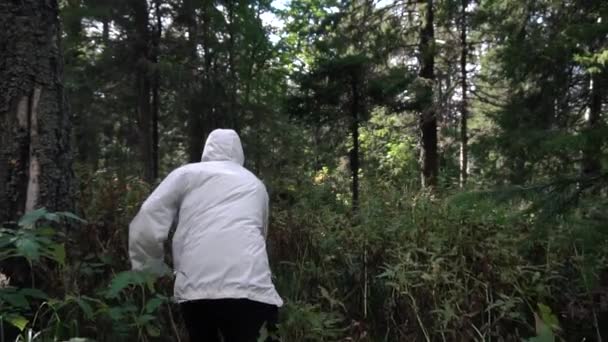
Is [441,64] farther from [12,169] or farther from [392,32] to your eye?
[12,169]

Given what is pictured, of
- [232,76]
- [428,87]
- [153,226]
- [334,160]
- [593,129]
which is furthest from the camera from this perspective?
[334,160]

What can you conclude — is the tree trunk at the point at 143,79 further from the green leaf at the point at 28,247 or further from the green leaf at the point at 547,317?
the green leaf at the point at 547,317

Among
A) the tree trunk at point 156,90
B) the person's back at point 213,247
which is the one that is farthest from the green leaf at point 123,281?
the tree trunk at point 156,90

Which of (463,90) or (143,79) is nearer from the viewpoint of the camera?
(143,79)

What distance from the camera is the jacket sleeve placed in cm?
303

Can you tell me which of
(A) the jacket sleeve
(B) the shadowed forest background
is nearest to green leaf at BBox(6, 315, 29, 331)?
(B) the shadowed forest background

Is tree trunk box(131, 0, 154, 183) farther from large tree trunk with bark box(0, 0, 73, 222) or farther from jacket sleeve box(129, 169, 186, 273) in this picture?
jacket sleeve box(129, 169, 186, 273)

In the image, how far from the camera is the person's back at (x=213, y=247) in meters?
2.89

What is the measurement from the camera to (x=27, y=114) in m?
3.40

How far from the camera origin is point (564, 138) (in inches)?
156

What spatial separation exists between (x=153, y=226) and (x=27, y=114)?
112cm

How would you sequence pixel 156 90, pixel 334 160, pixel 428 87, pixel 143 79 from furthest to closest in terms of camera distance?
pixel 334 160 < pixel 156 90 < pixel 143 79 < pixel 428 87

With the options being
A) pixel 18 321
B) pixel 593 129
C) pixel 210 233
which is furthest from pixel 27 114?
pixel 593 129

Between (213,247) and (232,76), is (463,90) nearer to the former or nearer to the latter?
(232,76)
